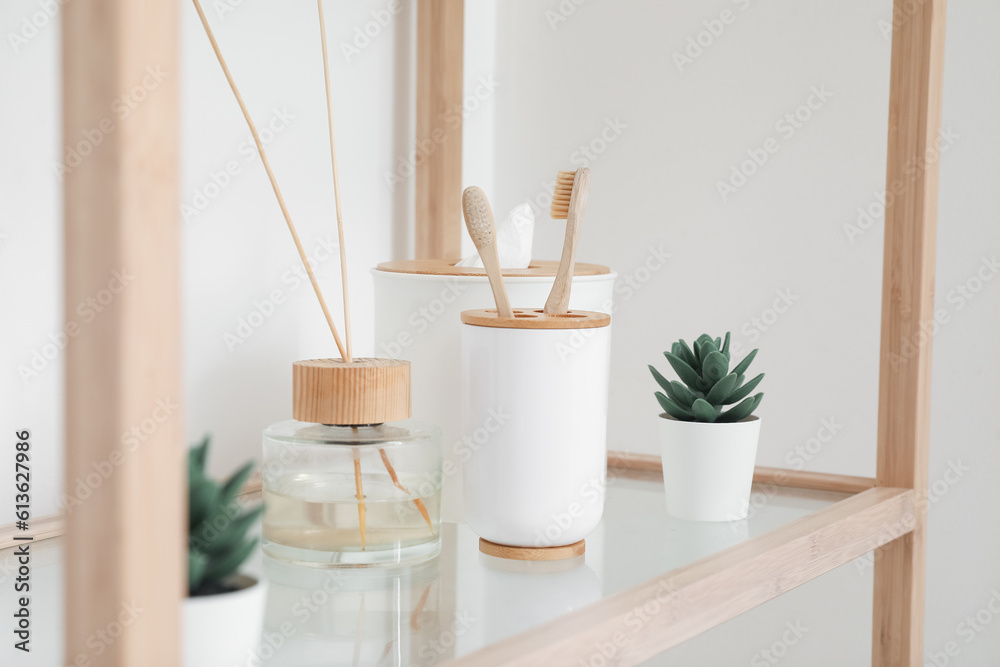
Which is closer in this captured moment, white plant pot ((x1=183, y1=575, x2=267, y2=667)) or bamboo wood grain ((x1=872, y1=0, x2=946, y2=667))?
white plant pot ((x1=183, y1=575, x2=267, y2=667))

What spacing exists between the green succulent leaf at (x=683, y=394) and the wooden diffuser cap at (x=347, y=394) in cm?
22

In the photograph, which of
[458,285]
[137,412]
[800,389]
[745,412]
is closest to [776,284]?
[800,389]

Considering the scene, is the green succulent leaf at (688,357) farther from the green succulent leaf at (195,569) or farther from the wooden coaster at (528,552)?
the green succulent leaf at (195,569)

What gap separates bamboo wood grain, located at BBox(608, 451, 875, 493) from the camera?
763 mm

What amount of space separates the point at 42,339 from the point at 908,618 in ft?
2.17

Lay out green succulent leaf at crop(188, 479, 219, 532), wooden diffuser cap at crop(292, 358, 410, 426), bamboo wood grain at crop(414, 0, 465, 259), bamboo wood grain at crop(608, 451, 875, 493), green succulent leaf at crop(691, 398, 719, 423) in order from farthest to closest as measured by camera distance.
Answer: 1. bamboo wood grain at crop(414, 0, 465, 259)
2. bamboo wood grain at crop(608, 451, 875, 493)
3. green succulent leaf at crop(691, 398, 719, 423)
4. wooden diffuser cap at crop(292, 358, 410, 426)
5. green succulent leaf at crop(188, 479, 219, 532)

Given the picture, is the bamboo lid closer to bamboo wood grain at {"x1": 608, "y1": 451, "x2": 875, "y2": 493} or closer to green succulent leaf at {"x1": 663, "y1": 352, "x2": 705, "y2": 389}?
green succulent leaf at {"x1": 663, "y1": 352, "x2": 705, "y2": 389}

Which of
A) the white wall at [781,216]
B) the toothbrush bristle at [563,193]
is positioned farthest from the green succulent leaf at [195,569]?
the white wall at [781,216]

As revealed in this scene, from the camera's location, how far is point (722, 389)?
659 millimetres

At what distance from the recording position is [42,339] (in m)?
0.61

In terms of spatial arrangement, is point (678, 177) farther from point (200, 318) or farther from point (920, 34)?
point (200, 318)

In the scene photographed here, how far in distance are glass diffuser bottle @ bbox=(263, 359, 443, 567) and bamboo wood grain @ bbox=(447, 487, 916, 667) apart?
0.13 metres

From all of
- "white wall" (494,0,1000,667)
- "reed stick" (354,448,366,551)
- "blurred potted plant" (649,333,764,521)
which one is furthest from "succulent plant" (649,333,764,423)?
"white wall" (494,0,1000,667)

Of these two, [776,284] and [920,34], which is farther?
[776,284]
